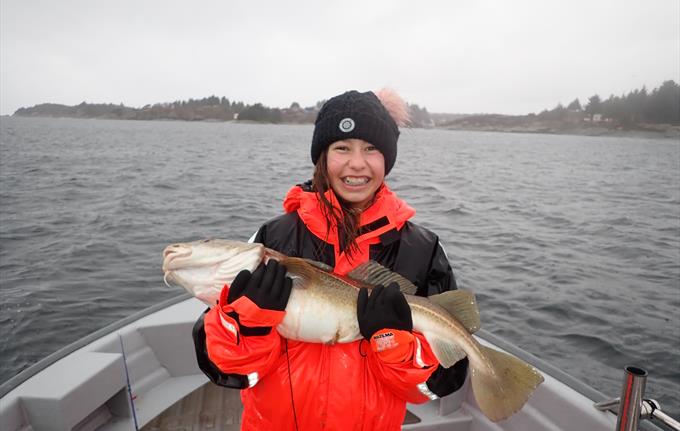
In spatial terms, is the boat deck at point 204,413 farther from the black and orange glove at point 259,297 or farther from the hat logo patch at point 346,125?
the hat logo patch at point 346,125

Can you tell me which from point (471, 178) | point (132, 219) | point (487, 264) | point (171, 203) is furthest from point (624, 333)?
point (471, 178)

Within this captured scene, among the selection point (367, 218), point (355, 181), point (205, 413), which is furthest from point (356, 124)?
point (205, 413)

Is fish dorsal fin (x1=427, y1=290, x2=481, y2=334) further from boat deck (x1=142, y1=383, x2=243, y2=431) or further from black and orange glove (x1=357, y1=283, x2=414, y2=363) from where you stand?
boat deck (x1=142, y1=383, x2=243, y2=431)

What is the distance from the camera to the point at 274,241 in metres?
3.40

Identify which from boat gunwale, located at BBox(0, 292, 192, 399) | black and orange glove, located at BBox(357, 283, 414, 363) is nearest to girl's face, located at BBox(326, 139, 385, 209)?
black and orange glove, located at BBox(357, 283, 414, 363)

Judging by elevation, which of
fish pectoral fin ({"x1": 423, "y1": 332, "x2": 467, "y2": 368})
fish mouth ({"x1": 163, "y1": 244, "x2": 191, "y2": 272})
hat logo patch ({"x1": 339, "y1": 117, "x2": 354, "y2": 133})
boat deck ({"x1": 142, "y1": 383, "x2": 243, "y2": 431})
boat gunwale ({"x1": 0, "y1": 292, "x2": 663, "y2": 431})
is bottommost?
boat deck ({"x1": 142, "y1": 383, "x2": 243, "y2": 431})

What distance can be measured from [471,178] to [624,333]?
24519mm

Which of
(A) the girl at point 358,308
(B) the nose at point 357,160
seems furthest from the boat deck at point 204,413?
(B) the nose at point 357,160

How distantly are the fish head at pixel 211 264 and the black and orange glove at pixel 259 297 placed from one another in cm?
14

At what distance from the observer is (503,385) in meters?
→ 3.01

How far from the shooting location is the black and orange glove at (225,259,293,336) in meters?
2.56

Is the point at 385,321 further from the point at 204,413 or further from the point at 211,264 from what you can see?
the point at 204,413

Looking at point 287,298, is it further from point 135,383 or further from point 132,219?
point 132,219

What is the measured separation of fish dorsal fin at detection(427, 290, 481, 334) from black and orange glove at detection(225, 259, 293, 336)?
1.12m
